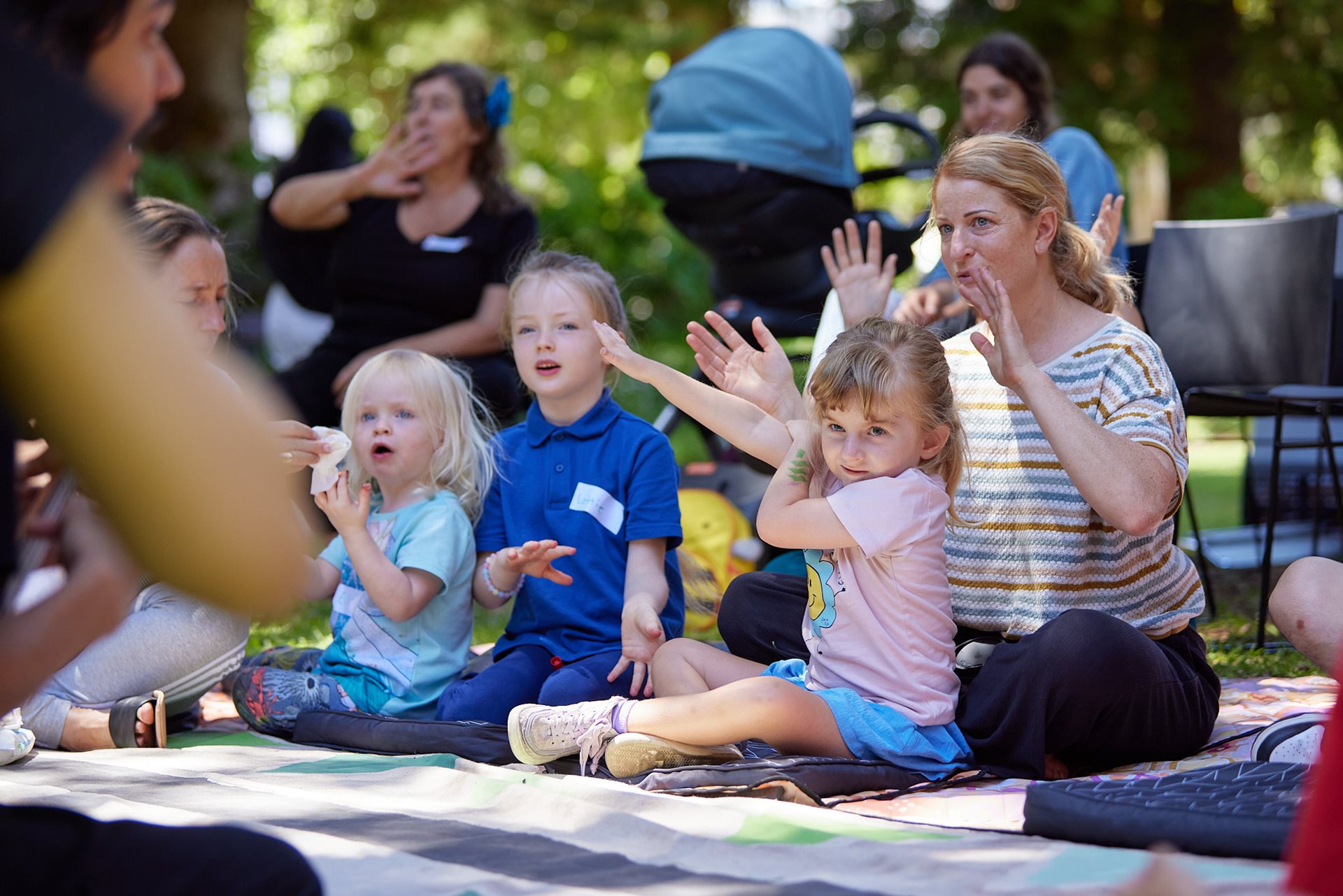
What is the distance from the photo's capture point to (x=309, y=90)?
1911cm

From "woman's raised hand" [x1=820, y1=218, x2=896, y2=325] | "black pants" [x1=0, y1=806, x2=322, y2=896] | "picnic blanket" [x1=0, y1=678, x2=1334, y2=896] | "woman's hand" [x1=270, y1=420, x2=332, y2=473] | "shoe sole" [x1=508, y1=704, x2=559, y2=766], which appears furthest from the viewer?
"woman's raised hand" [x1=820, y1=218, x2=896, y2=325]

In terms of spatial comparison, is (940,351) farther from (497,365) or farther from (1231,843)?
(497,365)

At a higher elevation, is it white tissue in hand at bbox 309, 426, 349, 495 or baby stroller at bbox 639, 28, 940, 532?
baby stroller at bbox 639, 28, 940, 532

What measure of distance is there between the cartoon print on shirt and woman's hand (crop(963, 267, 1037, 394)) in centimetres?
48

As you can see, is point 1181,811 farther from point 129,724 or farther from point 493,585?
point 129,724

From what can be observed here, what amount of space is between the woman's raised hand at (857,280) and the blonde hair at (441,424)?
0.97 m

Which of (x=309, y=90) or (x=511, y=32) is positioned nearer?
(x=511, y=32)

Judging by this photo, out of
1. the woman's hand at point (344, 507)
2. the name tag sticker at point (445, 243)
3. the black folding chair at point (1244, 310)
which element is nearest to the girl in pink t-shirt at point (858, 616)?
the woman's hand at point (344, 507)

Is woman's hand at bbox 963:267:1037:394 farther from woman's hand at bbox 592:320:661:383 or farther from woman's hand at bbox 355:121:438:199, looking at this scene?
woman's hand at bbox 355:121:438:199

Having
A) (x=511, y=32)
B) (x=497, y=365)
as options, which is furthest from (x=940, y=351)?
(x=511, y=32)

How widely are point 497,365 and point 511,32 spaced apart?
878cm

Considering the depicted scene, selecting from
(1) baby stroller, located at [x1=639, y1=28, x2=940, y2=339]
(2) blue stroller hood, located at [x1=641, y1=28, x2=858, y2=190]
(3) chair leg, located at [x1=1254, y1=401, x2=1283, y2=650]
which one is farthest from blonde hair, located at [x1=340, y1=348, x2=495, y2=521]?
(3) chair leg, located at [x1=1254, y1=401, x2=1283, y2=650]

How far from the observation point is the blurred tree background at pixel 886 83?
9.43 meters

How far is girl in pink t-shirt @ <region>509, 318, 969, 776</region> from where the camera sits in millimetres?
2420
